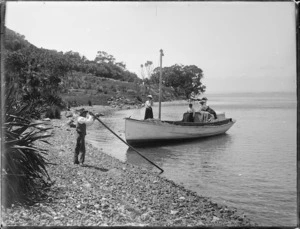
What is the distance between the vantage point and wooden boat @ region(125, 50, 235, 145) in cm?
1748

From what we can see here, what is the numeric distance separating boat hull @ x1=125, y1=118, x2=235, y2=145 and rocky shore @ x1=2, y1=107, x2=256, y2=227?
743 cm

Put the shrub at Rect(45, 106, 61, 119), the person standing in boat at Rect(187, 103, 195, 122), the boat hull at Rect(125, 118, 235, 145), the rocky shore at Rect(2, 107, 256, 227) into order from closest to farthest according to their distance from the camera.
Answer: the rocky shore at Rect(2, 107, 256, 227) → the boat hull at Rect(125, 118, 235, 145) → the person standing in boat at Rect(187, 103, 195, 122) → the shrub at Rect(45, 106, 61, 119)

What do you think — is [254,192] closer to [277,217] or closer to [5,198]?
[277,217]

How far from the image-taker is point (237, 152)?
17094 millimetres

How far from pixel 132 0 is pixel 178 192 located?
628 cm

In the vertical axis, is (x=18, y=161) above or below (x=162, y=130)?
above

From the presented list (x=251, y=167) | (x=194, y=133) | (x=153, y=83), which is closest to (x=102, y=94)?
(x=153, y=83)

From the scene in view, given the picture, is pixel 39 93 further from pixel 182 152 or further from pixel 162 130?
pixel 182 152

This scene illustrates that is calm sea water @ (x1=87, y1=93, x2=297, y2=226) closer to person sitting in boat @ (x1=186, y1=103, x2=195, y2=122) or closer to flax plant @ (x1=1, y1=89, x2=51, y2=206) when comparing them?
person sitting in boat @ (x1=186, y1=103, x2=195, y2=122)

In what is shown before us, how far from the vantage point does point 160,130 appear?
18.3 m

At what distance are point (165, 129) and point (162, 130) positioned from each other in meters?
0.22

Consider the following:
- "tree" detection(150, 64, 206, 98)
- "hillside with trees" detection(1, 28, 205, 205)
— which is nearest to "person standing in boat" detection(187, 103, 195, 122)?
"hillside with trees" detection(1, 28, 205, 205)

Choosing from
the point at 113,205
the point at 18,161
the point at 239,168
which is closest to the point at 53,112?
the point at 239,168

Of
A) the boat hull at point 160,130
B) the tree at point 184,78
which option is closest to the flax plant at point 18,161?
the boat hull at point 160,130
